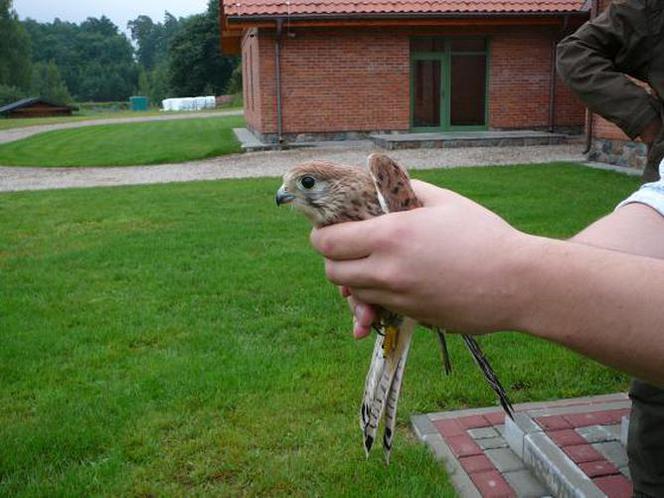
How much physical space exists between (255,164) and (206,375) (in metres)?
12.7

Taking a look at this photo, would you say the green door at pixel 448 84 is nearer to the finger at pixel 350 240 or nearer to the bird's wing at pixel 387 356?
the bird's wing at pixel 387 356

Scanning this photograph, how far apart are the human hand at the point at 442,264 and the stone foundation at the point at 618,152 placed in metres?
13.3

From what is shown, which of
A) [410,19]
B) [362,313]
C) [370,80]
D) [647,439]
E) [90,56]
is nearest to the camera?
[362,313]

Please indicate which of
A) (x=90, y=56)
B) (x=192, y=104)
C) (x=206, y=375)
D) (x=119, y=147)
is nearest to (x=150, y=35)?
(x=90, y=56)

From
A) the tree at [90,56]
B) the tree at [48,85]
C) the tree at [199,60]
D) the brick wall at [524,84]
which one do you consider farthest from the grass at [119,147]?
the tree at [90,56]

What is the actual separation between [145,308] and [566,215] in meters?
5.55

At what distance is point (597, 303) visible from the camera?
1.03 meters

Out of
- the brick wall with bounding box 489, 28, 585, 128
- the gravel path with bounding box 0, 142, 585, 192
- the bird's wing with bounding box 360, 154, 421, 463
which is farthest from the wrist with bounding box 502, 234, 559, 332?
the brick wall with bounding box 489, 28, 585, 128

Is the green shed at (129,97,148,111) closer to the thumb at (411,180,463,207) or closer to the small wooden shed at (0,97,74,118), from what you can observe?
the small wooden shed at (0,97,74,118)

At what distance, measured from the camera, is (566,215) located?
9.00 meters

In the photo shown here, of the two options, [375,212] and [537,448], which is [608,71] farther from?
[375,212]

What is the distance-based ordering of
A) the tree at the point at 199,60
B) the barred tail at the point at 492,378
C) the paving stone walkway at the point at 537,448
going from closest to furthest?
the barred tail at the point at 492,378 < the paving stone walkway at the point at 537,448 < the tree at the point at 199,60

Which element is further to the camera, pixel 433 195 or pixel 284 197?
pixel 284 197

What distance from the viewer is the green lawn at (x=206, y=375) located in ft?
12.0
